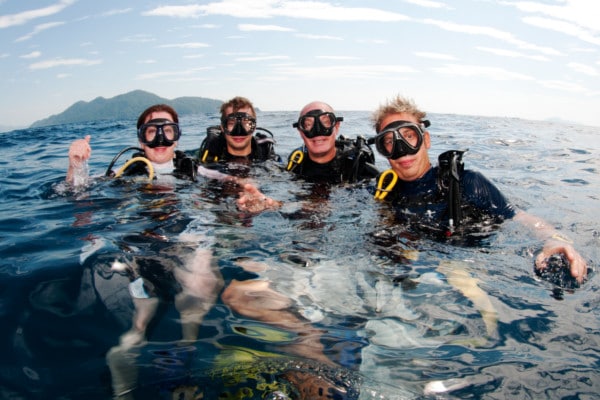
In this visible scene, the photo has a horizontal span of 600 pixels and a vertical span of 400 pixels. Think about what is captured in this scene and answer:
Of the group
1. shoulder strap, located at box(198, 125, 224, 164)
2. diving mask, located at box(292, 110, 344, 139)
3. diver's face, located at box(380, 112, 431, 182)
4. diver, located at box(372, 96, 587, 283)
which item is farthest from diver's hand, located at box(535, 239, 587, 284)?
shoulder strap, located at box(198, 125, 224, 164)

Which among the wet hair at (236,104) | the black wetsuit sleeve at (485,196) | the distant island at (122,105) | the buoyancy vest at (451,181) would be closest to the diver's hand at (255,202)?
the buoyancy vest at (451,181)

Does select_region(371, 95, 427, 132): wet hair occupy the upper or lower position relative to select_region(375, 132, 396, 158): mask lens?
upper

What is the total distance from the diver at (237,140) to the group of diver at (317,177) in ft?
0.06

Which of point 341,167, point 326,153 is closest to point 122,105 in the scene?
point 326,153

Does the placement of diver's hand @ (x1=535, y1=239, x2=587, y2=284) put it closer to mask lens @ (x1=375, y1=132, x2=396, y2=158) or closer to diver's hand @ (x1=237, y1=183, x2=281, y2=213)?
mask lens @ (x1=375, y1=132, x2=396, y2=158)

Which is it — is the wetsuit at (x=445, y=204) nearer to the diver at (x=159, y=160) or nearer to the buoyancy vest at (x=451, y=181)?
the buoyancy vest at (x=451, y=181)

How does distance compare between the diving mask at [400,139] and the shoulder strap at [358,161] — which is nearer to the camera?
the diving mask at [400,139]

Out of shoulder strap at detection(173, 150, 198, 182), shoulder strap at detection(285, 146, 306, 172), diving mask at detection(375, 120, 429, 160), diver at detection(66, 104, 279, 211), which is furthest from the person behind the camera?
shoulder strap at detection(285, 146, 306, 172)

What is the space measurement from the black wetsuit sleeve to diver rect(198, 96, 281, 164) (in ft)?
12.0

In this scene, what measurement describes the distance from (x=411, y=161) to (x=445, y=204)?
1.76 feet

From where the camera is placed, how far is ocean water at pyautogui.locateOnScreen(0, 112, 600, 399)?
187cm

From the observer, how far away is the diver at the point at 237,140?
6.13m

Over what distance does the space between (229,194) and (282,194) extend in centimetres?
69

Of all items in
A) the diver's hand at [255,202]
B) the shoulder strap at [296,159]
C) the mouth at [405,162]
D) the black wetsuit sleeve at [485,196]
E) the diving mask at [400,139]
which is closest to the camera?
the black wetsuit sleeve at [485,196]
